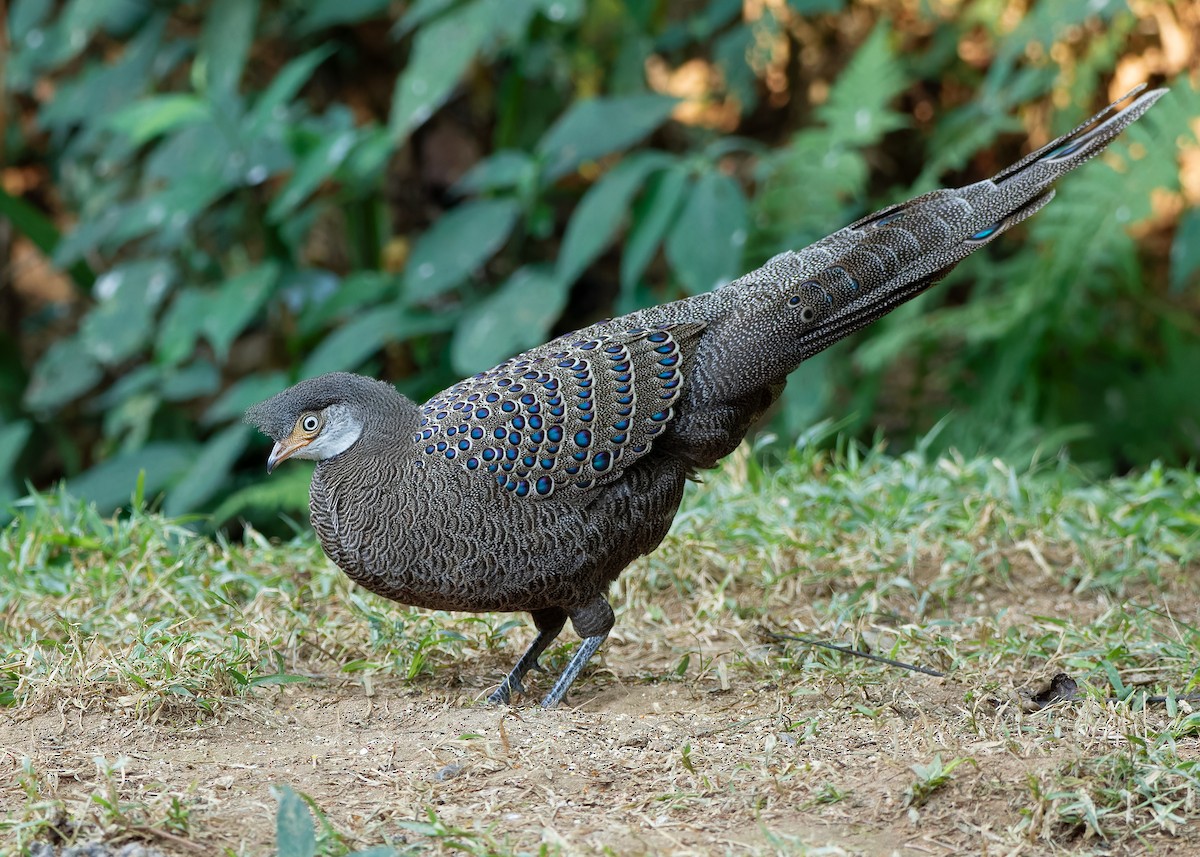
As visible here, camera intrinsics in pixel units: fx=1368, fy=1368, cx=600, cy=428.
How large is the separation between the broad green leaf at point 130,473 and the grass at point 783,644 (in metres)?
1.13

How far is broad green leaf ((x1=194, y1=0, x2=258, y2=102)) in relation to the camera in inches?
262

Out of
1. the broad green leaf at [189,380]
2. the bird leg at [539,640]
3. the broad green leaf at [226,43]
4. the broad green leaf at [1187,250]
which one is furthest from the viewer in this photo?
the broad green leaf at [226,43]

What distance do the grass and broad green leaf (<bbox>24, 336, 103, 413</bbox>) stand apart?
214 centimetres

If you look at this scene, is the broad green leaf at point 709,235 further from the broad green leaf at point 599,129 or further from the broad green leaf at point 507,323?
the broad green leaf at point 507,323

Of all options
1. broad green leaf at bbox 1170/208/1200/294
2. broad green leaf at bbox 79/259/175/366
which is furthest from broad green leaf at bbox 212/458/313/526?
broad green leaf at bbox 1170/208/1200/294

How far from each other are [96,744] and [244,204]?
4041 millimetres

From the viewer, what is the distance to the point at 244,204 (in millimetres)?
6730

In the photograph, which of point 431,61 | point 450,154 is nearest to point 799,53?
point 450,154

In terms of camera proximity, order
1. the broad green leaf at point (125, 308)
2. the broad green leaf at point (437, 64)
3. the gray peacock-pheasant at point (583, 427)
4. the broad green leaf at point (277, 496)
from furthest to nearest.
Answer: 1. the broad green leaf at point (125, 308)
2. the broad green leaf at point (437, 64)
3. the broad green leaf at point (277, 496)
4. the gray peacock-pheasant at point (583, 427)

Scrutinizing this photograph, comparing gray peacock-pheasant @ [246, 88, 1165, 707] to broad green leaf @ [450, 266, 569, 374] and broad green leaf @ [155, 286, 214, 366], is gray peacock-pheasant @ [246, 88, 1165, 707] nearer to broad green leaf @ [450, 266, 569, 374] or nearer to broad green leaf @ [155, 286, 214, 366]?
broad green leaf @ [450, 266, 569, 374]

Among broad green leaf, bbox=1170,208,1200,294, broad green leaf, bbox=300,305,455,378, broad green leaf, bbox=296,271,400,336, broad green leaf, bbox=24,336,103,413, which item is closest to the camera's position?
broad green leaf, bbox=1170,208,1200,294

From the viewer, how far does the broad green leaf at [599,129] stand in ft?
19.5

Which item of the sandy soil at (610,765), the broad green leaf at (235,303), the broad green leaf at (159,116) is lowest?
the broad green leaf at (235,303)

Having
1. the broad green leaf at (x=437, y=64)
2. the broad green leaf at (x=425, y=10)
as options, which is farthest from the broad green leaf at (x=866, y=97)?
the broad green leaf at (x=425, y=10)
